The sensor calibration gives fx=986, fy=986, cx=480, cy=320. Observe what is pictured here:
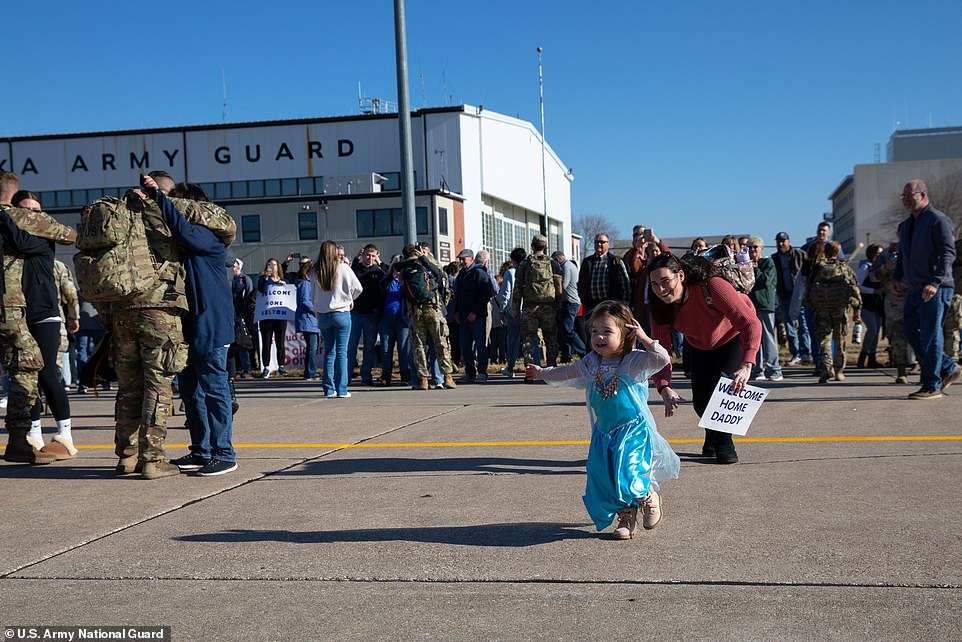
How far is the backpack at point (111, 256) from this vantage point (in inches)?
240

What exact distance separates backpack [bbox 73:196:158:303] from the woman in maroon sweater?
3.24 meters

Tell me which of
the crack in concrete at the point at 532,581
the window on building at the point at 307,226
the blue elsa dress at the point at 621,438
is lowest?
the crack in concrete at the point at 532,581

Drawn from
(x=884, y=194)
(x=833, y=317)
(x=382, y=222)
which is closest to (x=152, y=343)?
(x=833, y=317)

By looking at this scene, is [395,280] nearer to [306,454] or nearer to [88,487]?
[306,454]

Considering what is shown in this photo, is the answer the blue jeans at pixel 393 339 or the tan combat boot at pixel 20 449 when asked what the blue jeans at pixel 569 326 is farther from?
the tan combat boot at pixel 20 449

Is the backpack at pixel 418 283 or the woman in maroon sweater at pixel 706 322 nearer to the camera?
the woman in maroon sweater at pixel 706 322

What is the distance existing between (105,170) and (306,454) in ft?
222

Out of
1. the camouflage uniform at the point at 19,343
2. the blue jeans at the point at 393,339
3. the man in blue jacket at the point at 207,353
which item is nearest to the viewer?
the man in blue jacket at the point at 207,353

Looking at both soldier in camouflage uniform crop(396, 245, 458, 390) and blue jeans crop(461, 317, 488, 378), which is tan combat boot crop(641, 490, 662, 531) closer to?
soldier in camouflage uniform crop(396, 245, 458, 390)

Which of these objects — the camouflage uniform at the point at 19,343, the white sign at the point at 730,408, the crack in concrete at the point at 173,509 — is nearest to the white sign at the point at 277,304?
the crack in concrete at the point at 173,509

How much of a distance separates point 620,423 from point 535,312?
872cm

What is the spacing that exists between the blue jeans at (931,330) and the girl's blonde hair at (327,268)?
639cm

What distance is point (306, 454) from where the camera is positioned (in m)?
7.46

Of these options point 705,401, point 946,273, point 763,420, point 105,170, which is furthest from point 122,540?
point 105,170
